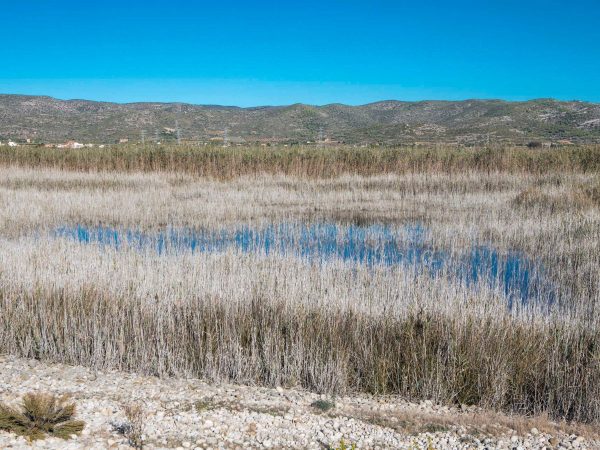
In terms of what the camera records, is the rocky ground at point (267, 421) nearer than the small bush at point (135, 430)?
No

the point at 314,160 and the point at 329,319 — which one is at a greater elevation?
the point at 314,160

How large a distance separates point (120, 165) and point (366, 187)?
12925 millimetres

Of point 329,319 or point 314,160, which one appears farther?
point 314,160

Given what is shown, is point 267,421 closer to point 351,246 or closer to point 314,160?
point 351,246

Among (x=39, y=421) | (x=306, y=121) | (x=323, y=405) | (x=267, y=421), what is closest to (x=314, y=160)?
(x=323, y=405)

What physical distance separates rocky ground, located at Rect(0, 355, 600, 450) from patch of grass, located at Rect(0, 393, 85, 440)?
0.06 meters

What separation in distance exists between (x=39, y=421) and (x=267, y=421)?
1.81 m

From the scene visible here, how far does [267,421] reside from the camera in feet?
15.6

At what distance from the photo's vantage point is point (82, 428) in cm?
442

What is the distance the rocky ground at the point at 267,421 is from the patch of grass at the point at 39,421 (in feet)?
0.21

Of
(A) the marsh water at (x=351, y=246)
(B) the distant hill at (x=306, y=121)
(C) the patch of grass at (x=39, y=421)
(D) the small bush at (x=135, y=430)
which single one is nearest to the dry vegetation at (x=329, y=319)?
(A) the marsh water at (x=351, y=246)

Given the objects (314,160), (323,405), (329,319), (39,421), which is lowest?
(323,405)

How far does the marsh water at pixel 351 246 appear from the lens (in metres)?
10.3

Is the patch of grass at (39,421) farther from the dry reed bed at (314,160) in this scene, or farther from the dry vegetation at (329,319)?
the dry reed bed at (314,160)
